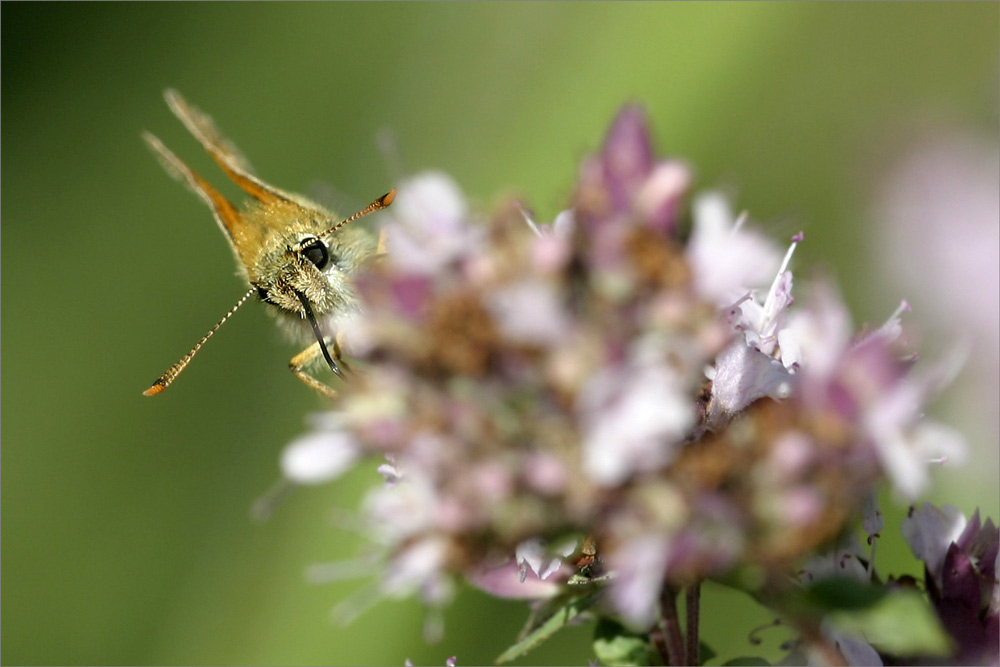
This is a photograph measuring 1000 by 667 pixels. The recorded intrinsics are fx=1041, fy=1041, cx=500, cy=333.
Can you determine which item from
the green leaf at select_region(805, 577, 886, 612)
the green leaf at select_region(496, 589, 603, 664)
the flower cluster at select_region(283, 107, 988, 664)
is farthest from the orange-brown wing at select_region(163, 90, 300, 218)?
the green leaf at select_region(805, 577, 886, 612)

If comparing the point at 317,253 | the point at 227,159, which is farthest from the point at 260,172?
the point at 317,253

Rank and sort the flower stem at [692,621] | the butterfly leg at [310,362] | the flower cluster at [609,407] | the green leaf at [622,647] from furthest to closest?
the butterfly leg at [310,362] < the green leaf at [622,647] < the flower stem at [692,621] < the flower cluster at [609,407]

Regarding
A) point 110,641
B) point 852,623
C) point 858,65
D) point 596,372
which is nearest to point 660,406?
point 596,372

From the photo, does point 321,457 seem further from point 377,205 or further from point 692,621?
point 377,205

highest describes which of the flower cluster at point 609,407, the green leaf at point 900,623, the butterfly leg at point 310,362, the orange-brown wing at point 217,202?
the orange-brown wing at point 217,202

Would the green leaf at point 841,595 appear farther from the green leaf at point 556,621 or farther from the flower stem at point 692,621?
the green leaf at point 556,621

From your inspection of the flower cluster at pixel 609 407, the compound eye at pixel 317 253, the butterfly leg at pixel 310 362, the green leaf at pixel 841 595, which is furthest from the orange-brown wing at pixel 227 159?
the green leaf at pixel 841 595

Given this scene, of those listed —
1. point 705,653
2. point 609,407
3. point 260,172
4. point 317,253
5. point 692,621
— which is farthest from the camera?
point 260,172
